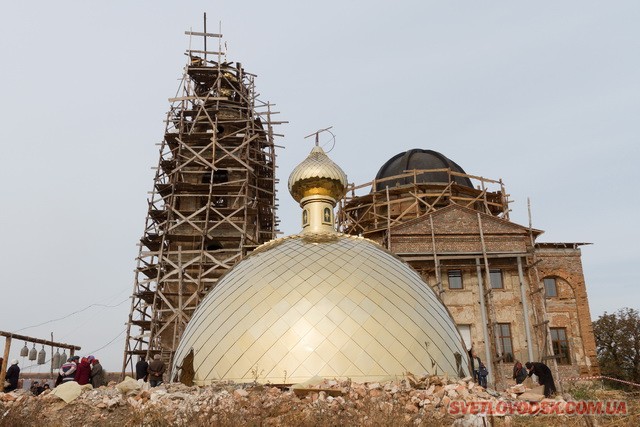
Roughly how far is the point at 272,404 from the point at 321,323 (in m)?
1.62

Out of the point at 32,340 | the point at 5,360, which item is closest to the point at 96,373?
the point at 5,360

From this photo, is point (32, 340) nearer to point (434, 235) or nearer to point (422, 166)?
point (434, 235)

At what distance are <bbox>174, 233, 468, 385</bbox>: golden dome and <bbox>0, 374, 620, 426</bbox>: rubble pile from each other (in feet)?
1.47

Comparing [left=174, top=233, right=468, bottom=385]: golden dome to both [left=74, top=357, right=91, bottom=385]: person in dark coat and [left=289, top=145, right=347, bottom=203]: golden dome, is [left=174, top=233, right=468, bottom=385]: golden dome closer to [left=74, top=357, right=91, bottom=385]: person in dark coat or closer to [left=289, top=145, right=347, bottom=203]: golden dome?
[left=289, top=145, right=347, bottom=203]: golden dome

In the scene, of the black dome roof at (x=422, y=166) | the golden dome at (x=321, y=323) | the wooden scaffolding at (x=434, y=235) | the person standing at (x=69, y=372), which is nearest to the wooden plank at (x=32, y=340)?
the person standing at (x=69, y=372)

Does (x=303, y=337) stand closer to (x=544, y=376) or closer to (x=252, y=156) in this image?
(x=544, y=376)

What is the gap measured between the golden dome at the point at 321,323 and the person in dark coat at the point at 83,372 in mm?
2417

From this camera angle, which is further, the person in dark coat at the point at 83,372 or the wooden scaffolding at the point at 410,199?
the wooden scaffolding at the point at 410,199

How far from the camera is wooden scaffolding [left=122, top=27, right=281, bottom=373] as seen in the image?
1920cm

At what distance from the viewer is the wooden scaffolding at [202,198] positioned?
19203 mm

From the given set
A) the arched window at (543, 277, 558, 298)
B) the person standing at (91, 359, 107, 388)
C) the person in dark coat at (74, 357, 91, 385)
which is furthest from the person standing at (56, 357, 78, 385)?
the arched window at (543, 277, 558, 298)

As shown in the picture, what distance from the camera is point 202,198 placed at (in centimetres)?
2206

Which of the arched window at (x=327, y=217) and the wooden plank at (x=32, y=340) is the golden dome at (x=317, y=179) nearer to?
the arched window at (x=327, y=217)

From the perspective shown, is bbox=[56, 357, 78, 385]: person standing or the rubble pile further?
bbox=[56, 357, 78, 385]: person standing
